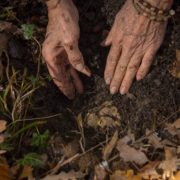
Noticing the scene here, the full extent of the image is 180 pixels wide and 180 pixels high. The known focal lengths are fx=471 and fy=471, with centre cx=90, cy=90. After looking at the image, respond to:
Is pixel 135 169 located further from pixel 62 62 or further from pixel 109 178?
pixel 62 62

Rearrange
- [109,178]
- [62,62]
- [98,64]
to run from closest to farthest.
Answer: [109,178], [62,62], [98,64]

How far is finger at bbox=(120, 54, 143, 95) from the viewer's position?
266 centimetres

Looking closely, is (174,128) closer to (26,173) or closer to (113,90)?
(113,90)

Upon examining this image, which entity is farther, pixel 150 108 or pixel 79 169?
pixel 150 108

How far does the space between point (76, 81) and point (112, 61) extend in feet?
0.78

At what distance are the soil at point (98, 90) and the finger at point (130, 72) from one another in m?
0.06

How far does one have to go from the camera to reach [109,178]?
8.04 ft

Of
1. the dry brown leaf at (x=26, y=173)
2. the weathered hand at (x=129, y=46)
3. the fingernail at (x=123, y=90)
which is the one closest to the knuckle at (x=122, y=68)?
the weathered hand at (x=129, y=46)

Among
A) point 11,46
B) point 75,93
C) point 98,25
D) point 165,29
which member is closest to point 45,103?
point 75,93

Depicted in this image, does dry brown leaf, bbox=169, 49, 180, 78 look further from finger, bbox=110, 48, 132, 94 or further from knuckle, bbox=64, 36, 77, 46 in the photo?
knuckle, bbox=64, 36, 77, 46

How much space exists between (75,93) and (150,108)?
17.6 inches

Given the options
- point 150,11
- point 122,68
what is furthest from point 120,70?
point 150,11

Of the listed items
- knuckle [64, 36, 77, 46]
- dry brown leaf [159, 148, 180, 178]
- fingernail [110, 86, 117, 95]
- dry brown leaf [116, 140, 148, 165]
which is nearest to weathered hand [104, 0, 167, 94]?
fingernail [110, 86, 117, 95]

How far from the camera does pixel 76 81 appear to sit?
2711mm
